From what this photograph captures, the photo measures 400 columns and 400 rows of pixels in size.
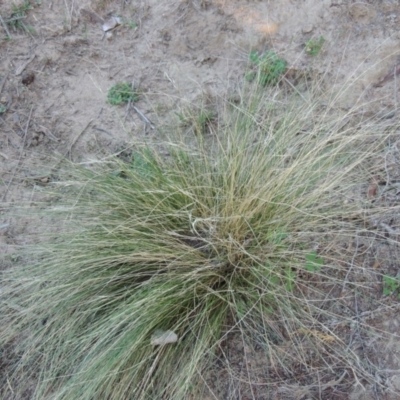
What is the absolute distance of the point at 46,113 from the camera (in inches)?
108

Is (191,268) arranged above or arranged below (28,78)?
below

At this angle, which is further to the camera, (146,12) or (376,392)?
(146,12)

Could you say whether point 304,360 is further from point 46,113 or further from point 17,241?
point 46,113

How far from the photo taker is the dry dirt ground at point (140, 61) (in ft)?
8.24

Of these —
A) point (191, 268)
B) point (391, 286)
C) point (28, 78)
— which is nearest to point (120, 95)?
point (28, 78)

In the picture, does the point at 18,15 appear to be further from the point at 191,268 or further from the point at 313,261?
the point at 313,261

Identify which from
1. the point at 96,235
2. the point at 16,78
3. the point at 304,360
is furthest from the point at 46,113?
the point at 304,360

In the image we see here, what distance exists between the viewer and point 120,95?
107 inches

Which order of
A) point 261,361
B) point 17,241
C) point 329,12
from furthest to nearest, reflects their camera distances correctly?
point 329,12 < point 17,241 < point 261,361

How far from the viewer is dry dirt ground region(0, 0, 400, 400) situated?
2.51 m

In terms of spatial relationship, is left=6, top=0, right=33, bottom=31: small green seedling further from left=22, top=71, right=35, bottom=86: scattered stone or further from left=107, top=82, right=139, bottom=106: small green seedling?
left=107, top=82, right=139, bottom=106: small green seedling

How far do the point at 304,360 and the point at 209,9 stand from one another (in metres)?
1.89

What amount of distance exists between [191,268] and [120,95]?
1.17 m

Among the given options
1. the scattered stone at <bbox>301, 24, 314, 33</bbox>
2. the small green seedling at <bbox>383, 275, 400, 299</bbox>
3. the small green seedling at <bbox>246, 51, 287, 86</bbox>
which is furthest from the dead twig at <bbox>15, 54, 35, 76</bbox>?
the small green seedling at <bbox>383, 275, 400, 299</bbox>
